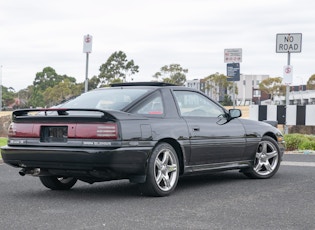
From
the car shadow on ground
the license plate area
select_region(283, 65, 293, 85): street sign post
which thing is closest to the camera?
the license plate area

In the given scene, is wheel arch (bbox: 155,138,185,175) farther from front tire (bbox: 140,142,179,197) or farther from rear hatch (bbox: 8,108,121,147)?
rear hatch (bbox: 8,108,121,147)

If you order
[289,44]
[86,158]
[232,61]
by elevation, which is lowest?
[86,158]

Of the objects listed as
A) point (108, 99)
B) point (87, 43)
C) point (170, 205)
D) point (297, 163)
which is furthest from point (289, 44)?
point (170, 205)

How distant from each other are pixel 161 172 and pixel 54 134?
4.32 feet

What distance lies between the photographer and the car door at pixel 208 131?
797 centimetres

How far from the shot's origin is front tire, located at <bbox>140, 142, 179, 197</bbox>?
23.5ft

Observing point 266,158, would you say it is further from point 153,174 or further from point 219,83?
point 219,83

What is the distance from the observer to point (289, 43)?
19156 mm

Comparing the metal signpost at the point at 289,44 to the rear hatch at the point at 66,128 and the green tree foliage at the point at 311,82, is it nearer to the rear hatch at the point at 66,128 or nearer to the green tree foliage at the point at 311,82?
the rear hatch at the point at 66,128

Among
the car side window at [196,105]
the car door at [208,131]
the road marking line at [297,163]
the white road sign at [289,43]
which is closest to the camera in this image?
the car door at [208,131]

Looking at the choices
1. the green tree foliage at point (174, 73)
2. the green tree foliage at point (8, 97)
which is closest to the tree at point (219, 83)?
the green tree foliage at point (174, 73)

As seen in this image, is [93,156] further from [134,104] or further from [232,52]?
[232,52]

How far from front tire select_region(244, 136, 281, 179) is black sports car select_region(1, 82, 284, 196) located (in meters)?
0.43

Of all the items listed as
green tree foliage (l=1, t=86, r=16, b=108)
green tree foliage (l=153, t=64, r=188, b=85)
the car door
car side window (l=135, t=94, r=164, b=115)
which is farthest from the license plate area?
green tree foliage (l=1, t=86, r=16, b=108)
